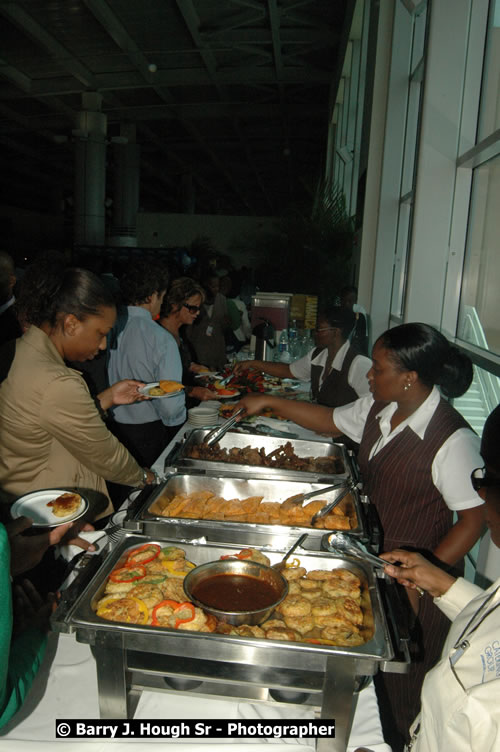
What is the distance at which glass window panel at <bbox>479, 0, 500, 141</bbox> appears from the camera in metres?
2.15

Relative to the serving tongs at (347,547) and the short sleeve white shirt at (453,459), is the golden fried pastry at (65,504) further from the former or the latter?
the short sleeve white shirt at (453,459)

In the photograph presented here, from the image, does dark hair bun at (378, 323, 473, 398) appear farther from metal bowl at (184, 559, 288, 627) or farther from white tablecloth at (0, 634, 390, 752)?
white tablecloth at (0, 634, 390, 752)

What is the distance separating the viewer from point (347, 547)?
4.10ft

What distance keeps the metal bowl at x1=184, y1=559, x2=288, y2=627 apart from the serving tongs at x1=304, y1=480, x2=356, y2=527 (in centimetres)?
37

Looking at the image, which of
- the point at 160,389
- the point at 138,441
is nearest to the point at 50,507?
the point at 160,389

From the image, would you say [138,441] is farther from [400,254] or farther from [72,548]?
[400,254]

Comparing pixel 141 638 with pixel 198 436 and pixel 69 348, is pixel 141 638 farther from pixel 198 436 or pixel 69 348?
pixel 198 436

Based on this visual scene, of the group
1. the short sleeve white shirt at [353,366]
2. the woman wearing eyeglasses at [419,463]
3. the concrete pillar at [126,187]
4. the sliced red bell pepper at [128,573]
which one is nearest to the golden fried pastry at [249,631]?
the sliced red bell pepper at [128,573]

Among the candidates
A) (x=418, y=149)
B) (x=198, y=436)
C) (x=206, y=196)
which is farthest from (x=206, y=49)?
(x=206, y=196)

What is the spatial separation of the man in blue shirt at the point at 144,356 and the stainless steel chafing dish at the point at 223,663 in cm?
168

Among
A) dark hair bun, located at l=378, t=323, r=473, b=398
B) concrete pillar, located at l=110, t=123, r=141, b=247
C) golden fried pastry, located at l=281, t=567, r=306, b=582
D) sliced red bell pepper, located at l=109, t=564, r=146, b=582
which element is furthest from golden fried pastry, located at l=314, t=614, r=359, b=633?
concrete pillar, located at l=110, t=123, r=141, b=247

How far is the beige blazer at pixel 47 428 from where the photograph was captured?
1.49 meters

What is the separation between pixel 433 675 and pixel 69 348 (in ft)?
4.33

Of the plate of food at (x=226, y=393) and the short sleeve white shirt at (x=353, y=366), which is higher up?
the short sleeve white shirt at (x=353, y=366)
